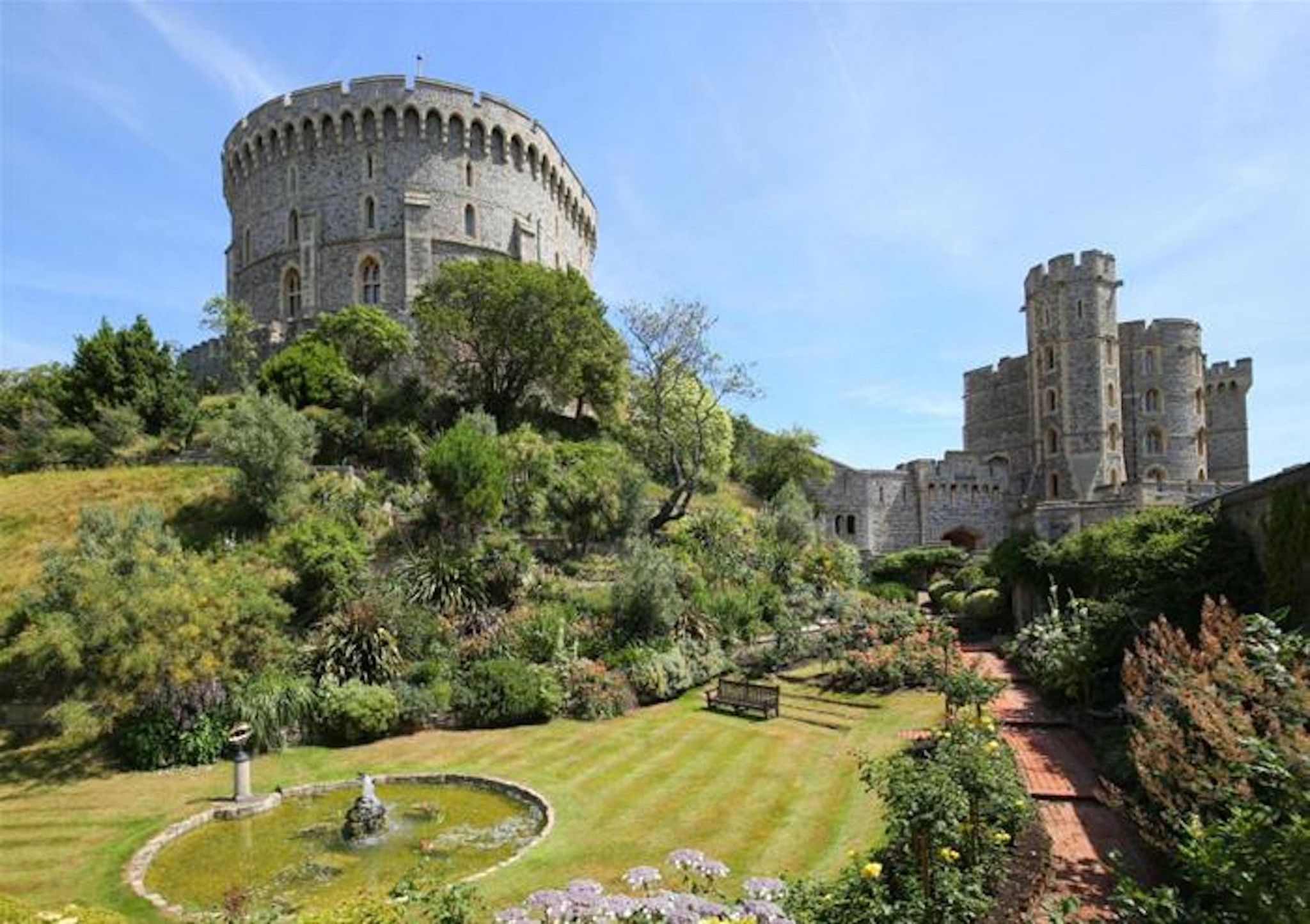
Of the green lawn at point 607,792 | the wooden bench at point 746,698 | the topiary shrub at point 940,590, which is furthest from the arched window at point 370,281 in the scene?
the wooden bench at point 746,698

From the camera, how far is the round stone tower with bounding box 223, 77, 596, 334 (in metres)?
38.8

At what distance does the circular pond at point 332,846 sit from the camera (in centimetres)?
874

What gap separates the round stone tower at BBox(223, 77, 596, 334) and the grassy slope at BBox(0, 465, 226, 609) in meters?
13.4

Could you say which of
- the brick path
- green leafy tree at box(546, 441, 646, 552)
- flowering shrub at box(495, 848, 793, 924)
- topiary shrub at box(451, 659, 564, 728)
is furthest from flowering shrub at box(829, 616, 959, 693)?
flowering shrub at box(495, 848, 793, 924)

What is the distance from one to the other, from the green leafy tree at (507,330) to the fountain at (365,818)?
69.4 feet

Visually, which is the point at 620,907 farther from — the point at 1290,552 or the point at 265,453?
the point at 265,453

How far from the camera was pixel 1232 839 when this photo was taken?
17.0 feet

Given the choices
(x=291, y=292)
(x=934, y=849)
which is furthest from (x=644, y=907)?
(x=291, y=292)

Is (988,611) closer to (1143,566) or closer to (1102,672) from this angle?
(1143,566)

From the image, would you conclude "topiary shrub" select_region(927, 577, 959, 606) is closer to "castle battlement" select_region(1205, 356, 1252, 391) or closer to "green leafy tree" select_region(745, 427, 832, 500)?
"green leafy tree" select_region(745, 427, 832, 500)

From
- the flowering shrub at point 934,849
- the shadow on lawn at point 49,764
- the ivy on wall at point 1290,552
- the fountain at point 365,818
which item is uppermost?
the ivy on wall at point 1290,552

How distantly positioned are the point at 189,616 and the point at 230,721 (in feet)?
7.06

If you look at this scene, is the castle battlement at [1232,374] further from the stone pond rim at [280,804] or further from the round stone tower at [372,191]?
the stone pond rim at [280,804]

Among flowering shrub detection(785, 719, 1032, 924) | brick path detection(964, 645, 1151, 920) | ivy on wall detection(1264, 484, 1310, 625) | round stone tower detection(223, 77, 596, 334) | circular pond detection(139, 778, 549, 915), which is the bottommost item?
circular pond detection(139, 778, 549, 915)
